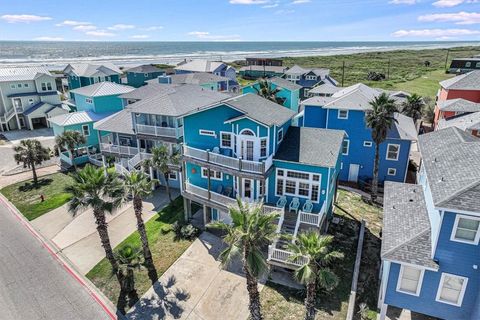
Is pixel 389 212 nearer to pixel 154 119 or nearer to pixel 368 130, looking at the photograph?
pixel 368 130

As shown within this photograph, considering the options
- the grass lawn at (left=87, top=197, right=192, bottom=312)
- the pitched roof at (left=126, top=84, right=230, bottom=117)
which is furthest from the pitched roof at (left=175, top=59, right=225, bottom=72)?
the grass lawn at (left=87, top=197, right=192, bottom=312)

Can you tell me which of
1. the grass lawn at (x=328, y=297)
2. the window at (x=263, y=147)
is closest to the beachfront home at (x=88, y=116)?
the window at (x=263, y=147)

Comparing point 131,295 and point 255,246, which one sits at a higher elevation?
point 255,246

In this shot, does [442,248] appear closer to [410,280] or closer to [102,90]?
[410,280]

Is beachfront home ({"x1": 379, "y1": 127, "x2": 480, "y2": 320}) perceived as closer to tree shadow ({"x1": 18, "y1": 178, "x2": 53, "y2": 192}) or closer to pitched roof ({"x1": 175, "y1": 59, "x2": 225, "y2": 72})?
tree shadow ({"x1": 18, "y1": 178, "x2": 53, "y2": 192})

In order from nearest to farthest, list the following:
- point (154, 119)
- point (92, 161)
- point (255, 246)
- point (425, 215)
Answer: point (255, 246) → point (425, 215) → point (154, 119) → point (92, 161)

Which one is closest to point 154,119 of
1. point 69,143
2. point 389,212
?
point 69,143

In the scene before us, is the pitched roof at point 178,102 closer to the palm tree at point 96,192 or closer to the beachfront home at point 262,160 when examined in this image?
the beachfront home at point 262,160
